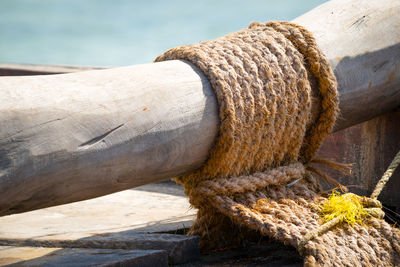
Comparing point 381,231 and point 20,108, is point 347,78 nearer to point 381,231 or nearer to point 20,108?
point 381,231

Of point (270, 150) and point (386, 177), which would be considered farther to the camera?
point (386, 177)

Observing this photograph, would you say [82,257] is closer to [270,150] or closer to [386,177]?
[270,150]

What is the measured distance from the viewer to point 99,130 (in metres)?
1.27

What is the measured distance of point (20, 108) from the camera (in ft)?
3.79

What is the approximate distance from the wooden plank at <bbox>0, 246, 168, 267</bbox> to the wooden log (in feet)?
0.64

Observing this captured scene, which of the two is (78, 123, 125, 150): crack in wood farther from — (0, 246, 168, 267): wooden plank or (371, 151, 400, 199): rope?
(371, 151, 400, 199): rope

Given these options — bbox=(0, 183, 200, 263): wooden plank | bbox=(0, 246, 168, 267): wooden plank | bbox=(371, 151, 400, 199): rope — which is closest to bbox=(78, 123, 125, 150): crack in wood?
bbox=(0, 246, 168, 267): wooden plank

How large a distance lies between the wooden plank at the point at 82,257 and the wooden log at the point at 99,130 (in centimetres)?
19

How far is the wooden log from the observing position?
1152 mm

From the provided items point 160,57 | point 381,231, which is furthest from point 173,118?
point 381,231

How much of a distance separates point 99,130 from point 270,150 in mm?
642

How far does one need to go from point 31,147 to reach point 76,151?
11cm

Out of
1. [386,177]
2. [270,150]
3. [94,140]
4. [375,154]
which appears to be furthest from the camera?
[375,154]

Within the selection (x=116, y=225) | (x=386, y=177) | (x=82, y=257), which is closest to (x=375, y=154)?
(x=386, y=177)
